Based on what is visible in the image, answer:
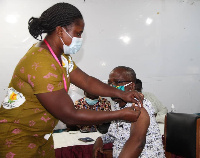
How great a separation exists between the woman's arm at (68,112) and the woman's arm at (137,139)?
1.20 ft

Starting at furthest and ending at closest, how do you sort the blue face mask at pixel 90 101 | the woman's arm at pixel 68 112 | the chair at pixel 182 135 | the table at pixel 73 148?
the blue face mask at pixel 90 101, the table at pixel 73 148, the chair at pixel 182 135, the woman's arm at pixel 68 112

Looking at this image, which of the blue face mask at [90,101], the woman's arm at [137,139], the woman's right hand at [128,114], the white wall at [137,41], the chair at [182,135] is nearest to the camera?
the woman's right hand at [128,114]

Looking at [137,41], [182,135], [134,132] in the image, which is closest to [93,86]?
[134,132]

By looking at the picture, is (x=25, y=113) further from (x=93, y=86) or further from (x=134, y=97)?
(x=134, y=97)

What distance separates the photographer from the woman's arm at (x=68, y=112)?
1.17 meters

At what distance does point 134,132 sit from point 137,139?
56 millimetres

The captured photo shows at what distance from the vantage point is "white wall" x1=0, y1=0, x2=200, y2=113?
434 centimetres

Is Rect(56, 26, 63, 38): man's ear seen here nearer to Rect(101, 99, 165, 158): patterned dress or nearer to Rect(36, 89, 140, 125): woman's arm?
Rect(36, 89, 140, 125): woman's arm

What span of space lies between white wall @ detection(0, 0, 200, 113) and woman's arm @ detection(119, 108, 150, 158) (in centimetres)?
329

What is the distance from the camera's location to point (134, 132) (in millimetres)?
1638

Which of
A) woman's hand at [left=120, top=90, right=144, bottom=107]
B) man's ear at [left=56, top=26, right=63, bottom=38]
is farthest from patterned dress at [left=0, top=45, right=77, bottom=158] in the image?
A: woman's hand at [left=120, top=90, right=144, bottom=107]

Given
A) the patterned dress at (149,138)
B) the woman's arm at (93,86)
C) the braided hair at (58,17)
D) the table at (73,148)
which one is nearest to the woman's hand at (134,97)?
the woman's arm at (93,86)

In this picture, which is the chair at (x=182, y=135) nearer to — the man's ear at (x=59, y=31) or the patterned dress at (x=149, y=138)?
the patterned dress at (x=149, y=138)

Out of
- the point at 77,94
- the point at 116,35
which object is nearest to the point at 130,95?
the point at 77,94
